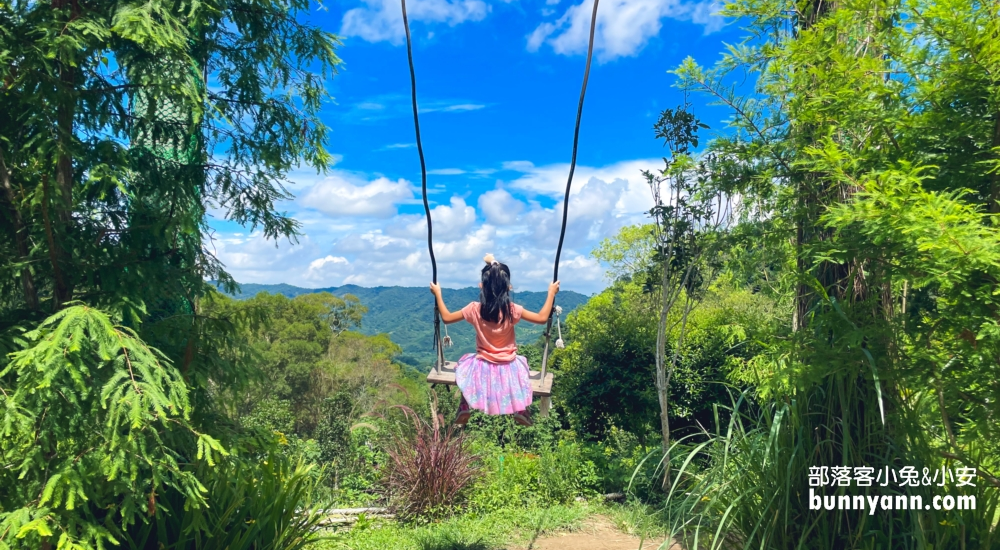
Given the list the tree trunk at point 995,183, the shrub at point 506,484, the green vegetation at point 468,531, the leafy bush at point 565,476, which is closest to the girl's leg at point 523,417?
the green vegetation at point 468,531

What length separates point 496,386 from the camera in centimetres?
444

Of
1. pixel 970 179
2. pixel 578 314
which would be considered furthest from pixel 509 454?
pixel 970 179

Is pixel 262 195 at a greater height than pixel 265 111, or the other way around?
pixel 265 111

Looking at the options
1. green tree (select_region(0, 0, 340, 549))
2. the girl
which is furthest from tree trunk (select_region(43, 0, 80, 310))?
the girl

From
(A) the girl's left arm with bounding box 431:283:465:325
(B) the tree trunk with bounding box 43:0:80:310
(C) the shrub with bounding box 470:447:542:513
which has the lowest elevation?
(C) the shrub with bounding box 470:447:542:513

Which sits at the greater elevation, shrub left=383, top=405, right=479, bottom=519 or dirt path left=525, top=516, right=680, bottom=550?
shrub left=383, top=405, right=479, bottom=519

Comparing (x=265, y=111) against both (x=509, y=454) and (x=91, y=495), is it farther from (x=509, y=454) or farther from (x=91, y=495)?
(x=509, y=454)

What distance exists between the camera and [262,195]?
3.83 meters

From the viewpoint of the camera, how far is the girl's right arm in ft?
14.0

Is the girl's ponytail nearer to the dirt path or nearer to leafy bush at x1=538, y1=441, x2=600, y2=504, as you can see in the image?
the dirt path

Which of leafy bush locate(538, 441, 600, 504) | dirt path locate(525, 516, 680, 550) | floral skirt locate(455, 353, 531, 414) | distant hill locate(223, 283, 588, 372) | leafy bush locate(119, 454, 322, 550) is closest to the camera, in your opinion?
leafy bush locate(119, 454, 322, 550)

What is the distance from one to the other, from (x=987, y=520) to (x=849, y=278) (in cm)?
127

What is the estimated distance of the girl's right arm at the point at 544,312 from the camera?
4.28m

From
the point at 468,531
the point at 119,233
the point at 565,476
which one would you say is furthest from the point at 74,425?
the point at 565,476
